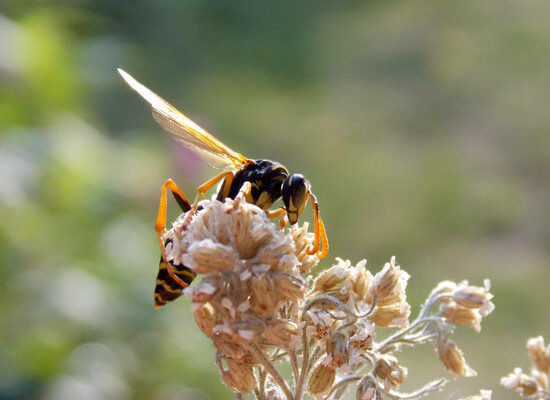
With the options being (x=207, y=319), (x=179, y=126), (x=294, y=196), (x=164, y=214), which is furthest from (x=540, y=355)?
(x=179, y=126)

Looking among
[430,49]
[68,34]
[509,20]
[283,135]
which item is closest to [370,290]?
[68,34]

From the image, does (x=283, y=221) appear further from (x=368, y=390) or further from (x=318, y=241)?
Result: (x=368, y=390)

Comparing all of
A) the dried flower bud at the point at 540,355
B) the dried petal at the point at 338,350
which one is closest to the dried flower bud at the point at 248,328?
the dried petal at the point at 338,350

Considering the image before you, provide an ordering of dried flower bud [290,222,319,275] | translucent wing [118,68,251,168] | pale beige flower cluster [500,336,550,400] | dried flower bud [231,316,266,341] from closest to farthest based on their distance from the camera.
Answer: dried flower bud [231,316,266,341]
pale beige flower cluster [500,336,550,400]
dried flower bud [290,222,319,275]
translucent wing [118,68,251,168]

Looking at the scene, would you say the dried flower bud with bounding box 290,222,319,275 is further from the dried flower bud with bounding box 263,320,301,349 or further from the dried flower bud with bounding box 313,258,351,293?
the dried flower bud with bounding box 263,320,301,349

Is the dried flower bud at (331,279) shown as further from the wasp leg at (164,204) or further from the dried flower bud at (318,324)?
the wasp leg at (164,204)

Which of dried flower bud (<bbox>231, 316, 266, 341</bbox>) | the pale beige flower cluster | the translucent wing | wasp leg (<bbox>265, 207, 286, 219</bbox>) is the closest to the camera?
dried flower bud (<bbox>231, 316, 266, 341</bbox>)

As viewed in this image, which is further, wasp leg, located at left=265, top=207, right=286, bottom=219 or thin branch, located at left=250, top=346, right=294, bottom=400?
wasp leg, located at left=265, top=207, right=286, bottom=219

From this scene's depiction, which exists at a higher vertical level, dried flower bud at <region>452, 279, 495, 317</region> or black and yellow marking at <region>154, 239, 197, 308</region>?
black and yellow marking at <region>154, 239, 197, 308</region>

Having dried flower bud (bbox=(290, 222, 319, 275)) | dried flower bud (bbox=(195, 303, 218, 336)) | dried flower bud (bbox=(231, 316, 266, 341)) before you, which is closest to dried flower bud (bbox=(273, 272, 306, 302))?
dried flower bud (bbox=(231, 316, 266, 341))
